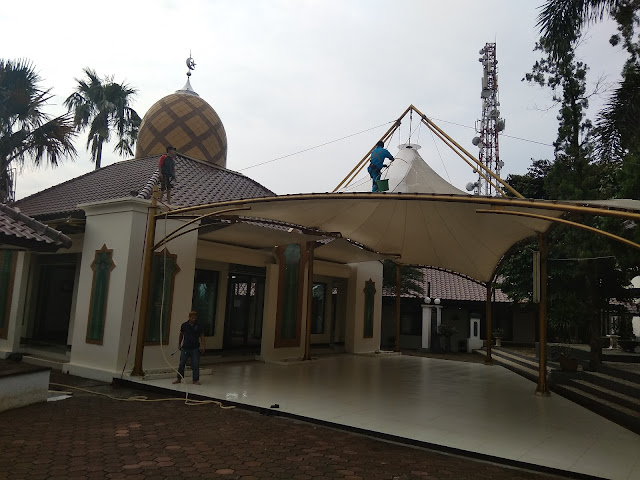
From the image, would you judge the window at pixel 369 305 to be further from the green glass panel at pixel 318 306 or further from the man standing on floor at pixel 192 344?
the man standing on floor at pixel 192 344

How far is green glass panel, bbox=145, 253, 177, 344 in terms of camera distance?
9.04 meters

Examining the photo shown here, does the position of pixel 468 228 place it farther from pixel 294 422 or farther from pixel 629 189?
pixel 294 422

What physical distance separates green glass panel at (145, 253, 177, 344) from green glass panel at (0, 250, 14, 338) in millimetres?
4427

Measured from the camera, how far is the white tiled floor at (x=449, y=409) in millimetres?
5207

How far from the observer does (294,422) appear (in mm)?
6246

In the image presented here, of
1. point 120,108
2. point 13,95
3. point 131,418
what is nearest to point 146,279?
point 131,418

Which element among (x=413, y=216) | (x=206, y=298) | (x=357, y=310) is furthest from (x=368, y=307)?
(x=413, y=216)

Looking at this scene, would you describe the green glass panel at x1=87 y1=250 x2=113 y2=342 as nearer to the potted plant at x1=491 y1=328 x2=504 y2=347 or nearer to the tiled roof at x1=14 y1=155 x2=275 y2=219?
the tiled roof at x1=14 y1=155 x2=275 y2=219

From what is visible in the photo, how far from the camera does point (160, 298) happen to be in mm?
9164

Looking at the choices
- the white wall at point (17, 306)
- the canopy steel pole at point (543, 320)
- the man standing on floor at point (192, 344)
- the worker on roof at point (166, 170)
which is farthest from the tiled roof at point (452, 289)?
the white wall at point (17, 306)

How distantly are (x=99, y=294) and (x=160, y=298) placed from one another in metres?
1.16

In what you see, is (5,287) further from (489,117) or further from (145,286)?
(489,117)

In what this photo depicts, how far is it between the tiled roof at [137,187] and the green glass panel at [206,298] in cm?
224

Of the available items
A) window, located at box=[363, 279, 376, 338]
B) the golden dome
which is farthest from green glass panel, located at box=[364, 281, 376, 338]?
the golden dome
